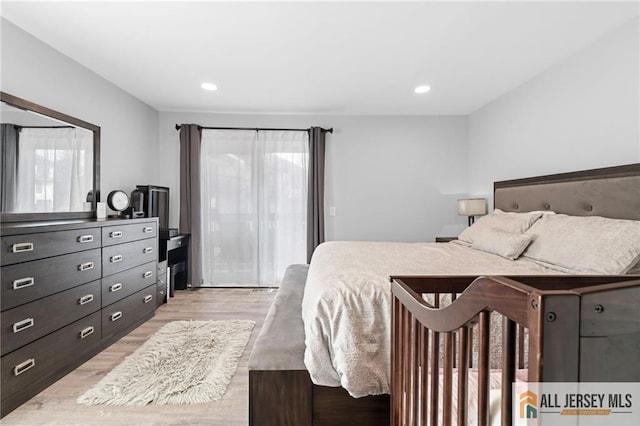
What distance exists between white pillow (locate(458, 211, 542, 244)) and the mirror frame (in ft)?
11.6

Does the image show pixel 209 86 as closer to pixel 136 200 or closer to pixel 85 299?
pixel 136 200

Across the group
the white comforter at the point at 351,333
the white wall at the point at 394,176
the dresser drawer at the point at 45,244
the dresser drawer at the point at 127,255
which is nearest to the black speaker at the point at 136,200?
the dresser drawer at the point at 127,255

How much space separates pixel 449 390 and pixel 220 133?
3953 mm

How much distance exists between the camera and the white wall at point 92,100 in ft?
6.76

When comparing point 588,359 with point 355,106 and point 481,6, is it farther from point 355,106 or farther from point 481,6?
point 355,106

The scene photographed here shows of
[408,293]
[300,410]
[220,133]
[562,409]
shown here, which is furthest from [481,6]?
[220,133]

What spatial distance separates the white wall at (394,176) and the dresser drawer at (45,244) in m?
2.66

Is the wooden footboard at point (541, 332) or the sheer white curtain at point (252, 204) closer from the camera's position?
the wooden footboard at point (541, 332)

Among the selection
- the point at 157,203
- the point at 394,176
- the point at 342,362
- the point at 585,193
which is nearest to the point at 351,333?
the point at 342,362

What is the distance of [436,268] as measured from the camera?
1.75m

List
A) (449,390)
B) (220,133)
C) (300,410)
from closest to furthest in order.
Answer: (449,390), (300,410), (220,133)

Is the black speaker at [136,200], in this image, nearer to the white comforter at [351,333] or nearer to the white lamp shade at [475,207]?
the white comforter at [351,333]

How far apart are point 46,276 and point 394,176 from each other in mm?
3709

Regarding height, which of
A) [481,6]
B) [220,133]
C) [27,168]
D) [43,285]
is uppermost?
[481,6]
